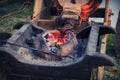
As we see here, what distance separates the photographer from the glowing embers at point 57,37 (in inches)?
153

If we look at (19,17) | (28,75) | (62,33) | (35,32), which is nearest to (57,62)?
(28,75)

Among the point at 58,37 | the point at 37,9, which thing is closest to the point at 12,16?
the point at 37,9

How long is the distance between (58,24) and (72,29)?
1.26 ft

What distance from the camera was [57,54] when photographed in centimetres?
359

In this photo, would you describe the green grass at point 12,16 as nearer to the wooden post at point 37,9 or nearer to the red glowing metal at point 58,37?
the wooden post at point 37,9

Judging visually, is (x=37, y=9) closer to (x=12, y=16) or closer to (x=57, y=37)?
(x=57, y=37)

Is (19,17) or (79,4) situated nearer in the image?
(79,4)

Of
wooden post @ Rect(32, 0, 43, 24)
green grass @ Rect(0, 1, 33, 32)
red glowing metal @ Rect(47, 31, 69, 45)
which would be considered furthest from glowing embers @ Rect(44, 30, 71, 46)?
green grass @ Rect(0, 1, 33, 32)

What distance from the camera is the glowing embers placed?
3898 mm

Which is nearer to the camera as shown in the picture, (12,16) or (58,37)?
(58,37)

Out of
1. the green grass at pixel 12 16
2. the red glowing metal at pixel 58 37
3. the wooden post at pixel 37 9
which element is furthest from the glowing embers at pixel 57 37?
the green grass at pixel 12 16

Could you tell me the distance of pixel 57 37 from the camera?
4.08m

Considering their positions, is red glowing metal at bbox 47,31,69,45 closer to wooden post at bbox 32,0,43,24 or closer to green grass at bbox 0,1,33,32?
wooden post at bbox 32,0,43,24

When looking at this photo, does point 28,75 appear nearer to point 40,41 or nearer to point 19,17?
point 40,41
